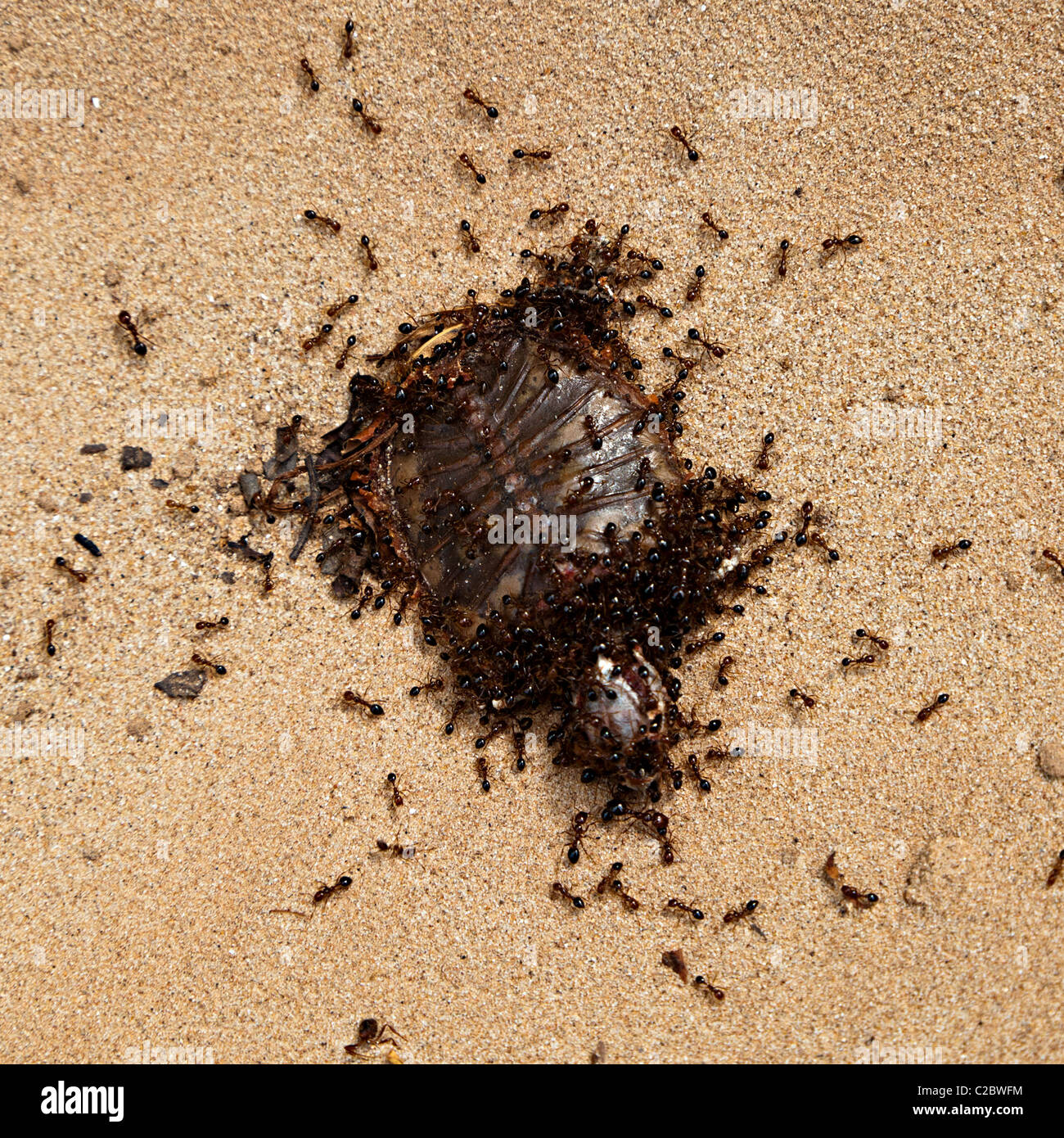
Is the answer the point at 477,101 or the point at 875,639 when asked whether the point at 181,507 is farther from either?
the point at 875,639

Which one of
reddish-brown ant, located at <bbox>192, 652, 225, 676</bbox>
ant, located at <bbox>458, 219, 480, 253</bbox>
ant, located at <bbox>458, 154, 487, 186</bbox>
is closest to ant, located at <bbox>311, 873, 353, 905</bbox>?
reddish-brown ant, located at <bbox>192, 652, 225, 676</bbox>

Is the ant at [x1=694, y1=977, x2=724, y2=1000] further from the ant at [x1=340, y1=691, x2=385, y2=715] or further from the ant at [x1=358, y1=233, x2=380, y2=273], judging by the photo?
the ant at [x1=358, y1=233, x2=380, y2=273]

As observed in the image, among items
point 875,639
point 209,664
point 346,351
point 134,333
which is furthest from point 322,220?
point 875,639

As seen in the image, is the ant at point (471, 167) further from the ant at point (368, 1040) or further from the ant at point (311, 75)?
the ant at point (368, 1040)

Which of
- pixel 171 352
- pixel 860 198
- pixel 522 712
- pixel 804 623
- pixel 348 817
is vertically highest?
pixel 860 198

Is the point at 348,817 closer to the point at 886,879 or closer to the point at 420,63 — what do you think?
the point at 886,879

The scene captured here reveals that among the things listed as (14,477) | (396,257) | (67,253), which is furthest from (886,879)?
(67,253)
